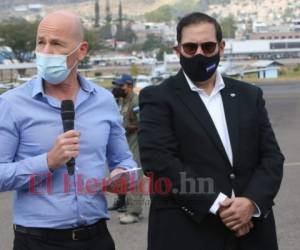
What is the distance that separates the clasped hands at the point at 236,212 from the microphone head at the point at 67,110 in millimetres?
742

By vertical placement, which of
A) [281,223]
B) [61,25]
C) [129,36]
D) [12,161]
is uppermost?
[61,25]

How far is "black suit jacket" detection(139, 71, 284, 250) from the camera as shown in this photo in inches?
111

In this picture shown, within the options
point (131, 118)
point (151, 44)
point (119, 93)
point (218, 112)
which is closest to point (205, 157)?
point (218, 112)

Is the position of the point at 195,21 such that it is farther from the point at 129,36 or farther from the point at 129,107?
the point at 129,36

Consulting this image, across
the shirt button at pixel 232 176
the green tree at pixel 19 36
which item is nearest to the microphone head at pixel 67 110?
the shirt button at pixel 232 176

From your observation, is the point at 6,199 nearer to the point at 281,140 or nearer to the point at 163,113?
the point at 163,113

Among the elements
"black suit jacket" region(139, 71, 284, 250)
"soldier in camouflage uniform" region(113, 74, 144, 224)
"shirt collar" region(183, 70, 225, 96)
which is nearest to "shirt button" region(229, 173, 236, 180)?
"black suit jacket" region(139, 71, 284, 250)

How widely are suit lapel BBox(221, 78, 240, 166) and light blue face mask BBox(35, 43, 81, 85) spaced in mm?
709

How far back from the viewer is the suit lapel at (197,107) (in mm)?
2825

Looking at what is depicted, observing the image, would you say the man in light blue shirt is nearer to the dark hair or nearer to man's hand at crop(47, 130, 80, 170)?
man's hand at crop(47, 130, 80, 170)

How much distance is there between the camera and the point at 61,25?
273cm

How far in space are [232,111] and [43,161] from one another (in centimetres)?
87

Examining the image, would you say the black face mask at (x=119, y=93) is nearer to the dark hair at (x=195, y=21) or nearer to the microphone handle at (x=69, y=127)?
the dark hair at (x=195, y=21)

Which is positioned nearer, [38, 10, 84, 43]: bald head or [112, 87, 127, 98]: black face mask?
[38, 10, 84, 43]: bald head
